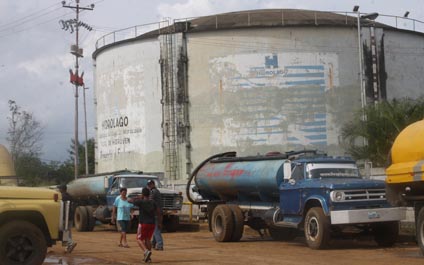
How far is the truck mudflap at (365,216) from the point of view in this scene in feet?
52.4

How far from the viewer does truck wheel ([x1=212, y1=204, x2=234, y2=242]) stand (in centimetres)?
2013

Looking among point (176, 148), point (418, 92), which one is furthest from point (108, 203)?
point (418, 92)

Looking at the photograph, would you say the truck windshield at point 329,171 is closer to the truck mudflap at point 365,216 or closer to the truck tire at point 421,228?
the truck mudflap at point 365,216

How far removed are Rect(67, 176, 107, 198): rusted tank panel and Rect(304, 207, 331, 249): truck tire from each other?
13177 millimetres

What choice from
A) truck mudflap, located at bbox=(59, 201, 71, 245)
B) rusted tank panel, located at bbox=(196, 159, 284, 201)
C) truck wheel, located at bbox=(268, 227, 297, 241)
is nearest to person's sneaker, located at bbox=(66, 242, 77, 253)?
truck mudflap, located at bbox=(59, 201, 71, 245)

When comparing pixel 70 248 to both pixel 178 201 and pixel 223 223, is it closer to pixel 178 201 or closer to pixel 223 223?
pixel 223 223

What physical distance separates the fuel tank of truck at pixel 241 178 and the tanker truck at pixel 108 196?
3.70 metres

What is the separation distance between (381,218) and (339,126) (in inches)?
1094

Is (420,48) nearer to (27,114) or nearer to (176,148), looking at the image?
(176,148)

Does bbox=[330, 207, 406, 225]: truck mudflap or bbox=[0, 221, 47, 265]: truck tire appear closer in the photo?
bbox=[0, 221, 47, 265]: truck tire

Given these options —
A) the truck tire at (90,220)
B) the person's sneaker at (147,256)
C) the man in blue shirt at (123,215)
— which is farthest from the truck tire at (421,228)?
the truck tire at (90,220)

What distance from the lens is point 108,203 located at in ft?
91.2

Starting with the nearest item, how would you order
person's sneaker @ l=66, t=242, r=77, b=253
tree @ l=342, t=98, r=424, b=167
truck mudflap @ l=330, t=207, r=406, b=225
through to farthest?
truck mudflap @ l=330, t=207, r=406, b=225
person's sneaker @ l=66, t=242, r=77, b=253
tree @ l=342, t=98, r=424, b=167

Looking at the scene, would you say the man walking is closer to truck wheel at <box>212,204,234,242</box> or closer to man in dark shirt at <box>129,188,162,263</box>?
man in dark shirt at <box>129,188,162,263</box>
